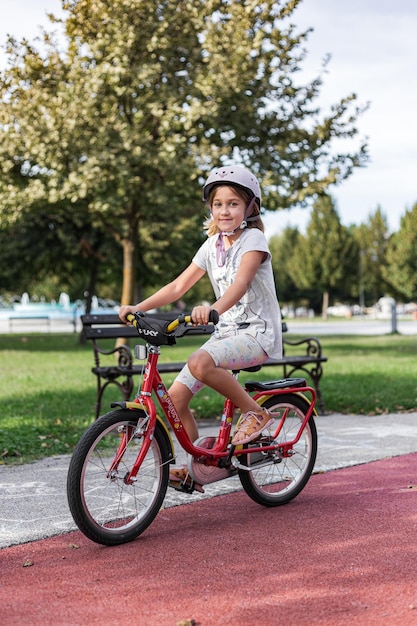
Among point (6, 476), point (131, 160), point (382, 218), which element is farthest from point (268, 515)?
point (382, 218)

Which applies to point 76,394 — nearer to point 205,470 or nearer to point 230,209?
point 205,470

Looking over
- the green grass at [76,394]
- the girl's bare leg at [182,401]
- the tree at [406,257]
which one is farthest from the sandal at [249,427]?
the tree at [406,257]

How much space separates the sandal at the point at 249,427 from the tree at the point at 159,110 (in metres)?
13.2

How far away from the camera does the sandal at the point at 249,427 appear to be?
14.6 feet

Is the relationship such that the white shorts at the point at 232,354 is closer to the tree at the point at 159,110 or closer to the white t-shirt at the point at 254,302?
the white t-shirt at the point at 254,302

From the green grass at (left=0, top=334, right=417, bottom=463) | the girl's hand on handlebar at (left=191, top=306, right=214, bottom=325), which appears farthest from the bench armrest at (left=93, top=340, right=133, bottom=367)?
the girl's hand on handlebar at (left=191, top=306, right=214, bottom=325)

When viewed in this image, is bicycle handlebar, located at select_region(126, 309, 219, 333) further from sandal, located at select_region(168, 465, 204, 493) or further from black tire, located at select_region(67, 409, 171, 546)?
sandal, located at select_region(168, 465, 204, 493)

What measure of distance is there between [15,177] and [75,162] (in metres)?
2.53

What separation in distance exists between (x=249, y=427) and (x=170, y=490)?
1006 mm

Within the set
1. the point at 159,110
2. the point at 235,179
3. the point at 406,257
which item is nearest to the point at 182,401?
the point at 235,179

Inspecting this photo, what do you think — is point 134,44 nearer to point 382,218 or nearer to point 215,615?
point 215,615

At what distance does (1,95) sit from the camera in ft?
65.1

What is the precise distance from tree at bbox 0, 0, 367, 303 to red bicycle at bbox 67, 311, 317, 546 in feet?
43.1

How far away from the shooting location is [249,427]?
4473 millimetres
